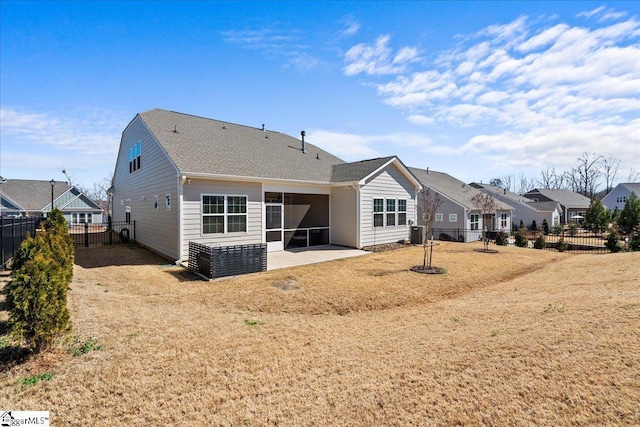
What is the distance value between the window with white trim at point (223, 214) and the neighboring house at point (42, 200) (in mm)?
38825

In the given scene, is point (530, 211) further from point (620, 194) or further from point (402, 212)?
point (620, 194)

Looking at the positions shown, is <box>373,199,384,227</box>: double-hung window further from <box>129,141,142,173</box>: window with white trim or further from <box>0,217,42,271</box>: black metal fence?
<box>0,217,42,271</box>: black metal fence

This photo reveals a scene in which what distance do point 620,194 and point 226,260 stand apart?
68286mm

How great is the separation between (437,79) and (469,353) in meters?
11.0

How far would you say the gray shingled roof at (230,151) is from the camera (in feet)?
39.5

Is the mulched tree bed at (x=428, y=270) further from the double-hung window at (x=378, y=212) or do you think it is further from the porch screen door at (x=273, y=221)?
the porch screen door at (x=273, y=221)

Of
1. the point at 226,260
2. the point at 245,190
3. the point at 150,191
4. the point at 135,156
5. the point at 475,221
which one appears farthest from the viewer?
the point at 475,221

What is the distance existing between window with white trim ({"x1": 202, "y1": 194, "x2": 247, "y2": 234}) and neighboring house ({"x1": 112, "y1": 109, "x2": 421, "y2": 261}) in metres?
0.04

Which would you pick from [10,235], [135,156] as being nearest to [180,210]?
[10,235]

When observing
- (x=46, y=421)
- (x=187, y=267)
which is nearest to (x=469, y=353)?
(x=46, y=421)

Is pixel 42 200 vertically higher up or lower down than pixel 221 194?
higher up

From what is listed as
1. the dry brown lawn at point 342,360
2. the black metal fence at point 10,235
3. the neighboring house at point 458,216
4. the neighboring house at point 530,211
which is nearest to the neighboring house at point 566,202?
the neighboring house at point 530,211

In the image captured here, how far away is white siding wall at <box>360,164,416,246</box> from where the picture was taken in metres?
14.9

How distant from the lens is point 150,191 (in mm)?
14430
